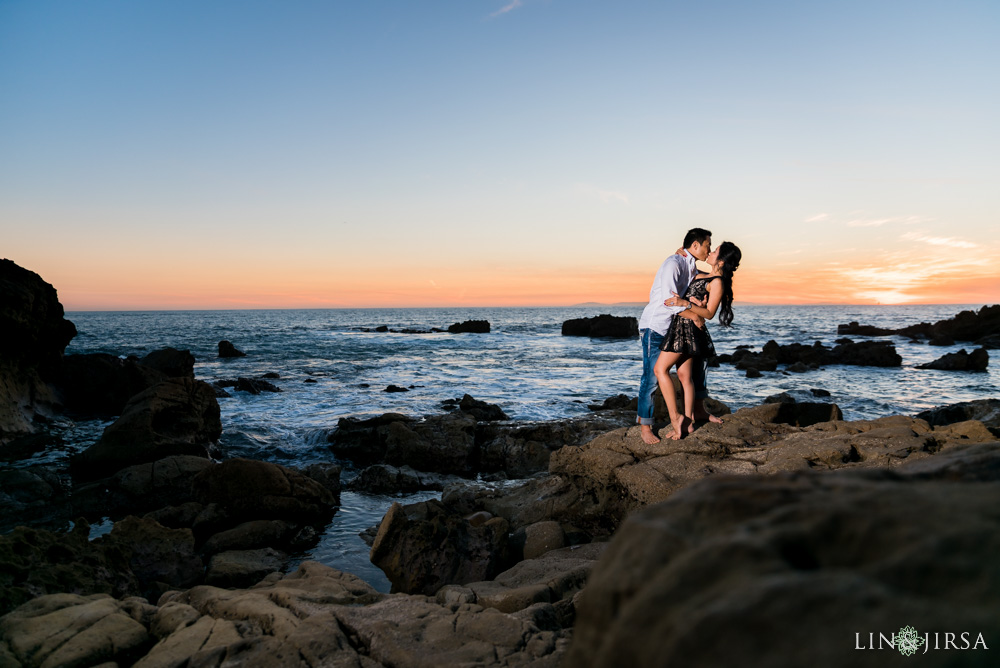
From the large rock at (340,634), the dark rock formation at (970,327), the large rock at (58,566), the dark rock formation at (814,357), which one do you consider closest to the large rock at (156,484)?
the large rock at (58,566)

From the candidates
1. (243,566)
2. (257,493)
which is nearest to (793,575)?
(243,566)

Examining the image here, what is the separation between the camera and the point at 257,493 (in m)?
6.95

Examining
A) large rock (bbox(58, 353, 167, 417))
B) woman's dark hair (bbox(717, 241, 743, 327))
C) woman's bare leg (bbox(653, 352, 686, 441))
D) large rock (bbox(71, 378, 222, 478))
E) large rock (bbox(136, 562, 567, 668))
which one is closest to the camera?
large rock (bbox(136, 562, 567, 668))

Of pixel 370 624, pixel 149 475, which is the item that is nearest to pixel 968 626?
pixel 370 624

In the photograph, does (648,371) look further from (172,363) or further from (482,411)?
(172,363)

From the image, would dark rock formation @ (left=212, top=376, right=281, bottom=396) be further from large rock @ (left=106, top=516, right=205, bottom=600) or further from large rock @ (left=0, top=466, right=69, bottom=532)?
large rock @ (left=106, top=516, right=205, bottom=600)

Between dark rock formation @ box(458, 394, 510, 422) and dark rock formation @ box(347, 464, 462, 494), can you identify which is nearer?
dark rock formation @ box(347, 464, 462, 494)

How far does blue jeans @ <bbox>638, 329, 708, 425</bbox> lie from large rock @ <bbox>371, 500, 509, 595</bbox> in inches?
84.3

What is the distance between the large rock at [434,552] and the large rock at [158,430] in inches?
244

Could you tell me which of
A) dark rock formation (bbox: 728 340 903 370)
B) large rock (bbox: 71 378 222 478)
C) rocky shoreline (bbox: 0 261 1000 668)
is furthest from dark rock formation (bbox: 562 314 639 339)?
large rock (bbox: 71 378 222 478)

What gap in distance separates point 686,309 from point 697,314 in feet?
0.40

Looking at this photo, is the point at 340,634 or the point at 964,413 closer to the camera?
the point at 340,634

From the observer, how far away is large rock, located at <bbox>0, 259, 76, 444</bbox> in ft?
Answer: 38.5

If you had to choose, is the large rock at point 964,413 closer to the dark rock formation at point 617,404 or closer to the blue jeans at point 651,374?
the dark rock formation at point 617,404
